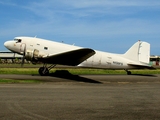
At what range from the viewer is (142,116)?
7746 millimetres

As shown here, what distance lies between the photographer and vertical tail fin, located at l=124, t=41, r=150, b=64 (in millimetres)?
29953

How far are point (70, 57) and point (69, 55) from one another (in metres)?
0.77

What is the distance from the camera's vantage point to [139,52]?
30375mm

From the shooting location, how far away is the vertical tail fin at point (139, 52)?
98.3 feet

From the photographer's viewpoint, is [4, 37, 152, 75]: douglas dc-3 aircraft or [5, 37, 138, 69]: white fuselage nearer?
[4, 37, 152, 75]: douglas dc-3 aircraft

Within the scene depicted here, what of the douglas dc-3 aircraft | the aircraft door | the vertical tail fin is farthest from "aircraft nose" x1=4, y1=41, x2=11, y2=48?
the vertical tail fin

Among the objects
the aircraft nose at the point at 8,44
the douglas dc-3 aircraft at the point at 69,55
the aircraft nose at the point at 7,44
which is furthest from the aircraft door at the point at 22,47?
the aircraft nose at the point at 7,44

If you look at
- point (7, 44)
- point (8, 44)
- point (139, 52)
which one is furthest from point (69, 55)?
point (139, 52)

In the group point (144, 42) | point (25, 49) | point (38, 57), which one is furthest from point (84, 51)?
point (144, 42)

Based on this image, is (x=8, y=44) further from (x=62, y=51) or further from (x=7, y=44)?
(x=62, y=51)

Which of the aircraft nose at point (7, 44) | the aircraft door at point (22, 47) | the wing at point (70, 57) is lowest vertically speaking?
the wing at point (70, 57)

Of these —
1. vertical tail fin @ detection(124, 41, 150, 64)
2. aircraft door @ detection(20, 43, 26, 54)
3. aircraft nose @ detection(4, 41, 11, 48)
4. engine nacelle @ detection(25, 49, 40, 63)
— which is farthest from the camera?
vertical tail fin @ detection(124, 41, 150, 64)

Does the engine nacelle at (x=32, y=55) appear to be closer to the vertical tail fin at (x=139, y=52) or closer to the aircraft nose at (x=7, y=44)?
the aircraft nose at (x=7, y=44)

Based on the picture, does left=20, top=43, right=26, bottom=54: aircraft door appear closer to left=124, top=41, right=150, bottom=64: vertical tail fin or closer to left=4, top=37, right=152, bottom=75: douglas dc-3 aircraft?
left=4, top=37, right=152, bottom=75: douglas dc-3 aircraft
